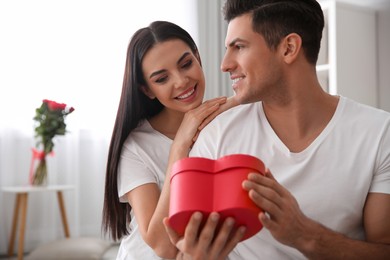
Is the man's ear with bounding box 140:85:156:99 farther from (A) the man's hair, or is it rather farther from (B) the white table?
(B) the white table

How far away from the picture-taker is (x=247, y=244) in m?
1.30

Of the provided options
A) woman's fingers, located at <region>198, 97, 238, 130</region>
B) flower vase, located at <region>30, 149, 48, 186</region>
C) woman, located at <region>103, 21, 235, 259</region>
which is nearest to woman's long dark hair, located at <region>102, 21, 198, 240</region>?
woman, located at <region>103, 21, 235, 259</region>

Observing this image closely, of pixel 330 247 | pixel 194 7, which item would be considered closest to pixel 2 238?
pixel 194 7

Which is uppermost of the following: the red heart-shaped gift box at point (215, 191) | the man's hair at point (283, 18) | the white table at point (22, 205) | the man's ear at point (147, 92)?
the man's hair at point (283, 18)

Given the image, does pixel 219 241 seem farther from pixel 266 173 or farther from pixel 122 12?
pixel 122 12

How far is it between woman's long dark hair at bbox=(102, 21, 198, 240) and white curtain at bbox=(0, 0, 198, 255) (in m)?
1.98

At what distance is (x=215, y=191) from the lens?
2.85 ft

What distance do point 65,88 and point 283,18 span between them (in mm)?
2676

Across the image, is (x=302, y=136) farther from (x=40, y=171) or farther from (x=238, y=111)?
(x=40, y=171)

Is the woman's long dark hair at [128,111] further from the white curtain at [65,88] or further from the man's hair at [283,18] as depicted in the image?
the white curtain at [65,88]

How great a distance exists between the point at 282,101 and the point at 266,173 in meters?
0.50

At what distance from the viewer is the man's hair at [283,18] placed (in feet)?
4.56

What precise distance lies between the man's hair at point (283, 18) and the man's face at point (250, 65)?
2cm

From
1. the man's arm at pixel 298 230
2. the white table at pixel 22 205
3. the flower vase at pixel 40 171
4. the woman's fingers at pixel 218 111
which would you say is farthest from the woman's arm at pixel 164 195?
the flower vase at pixel 40 171
